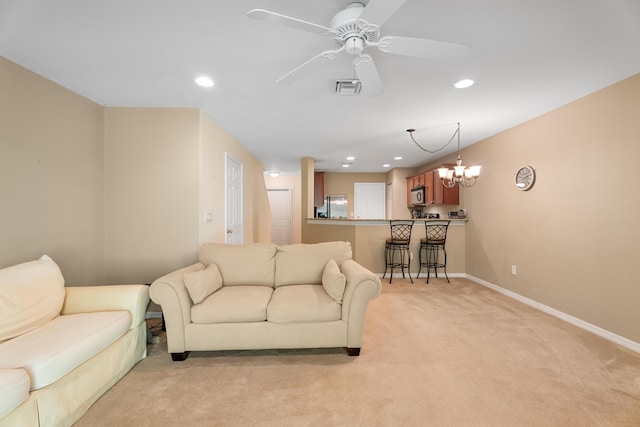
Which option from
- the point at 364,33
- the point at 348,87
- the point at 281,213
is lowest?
the point at 281,213

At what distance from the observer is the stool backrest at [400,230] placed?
15.0 ft

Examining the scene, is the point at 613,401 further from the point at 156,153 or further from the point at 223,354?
the point at 156,153

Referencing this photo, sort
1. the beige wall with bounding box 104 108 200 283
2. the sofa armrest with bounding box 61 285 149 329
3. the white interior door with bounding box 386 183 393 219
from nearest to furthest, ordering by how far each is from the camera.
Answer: the sofa armrest with bounding box 61 285 149 329 < the beige wall with bounding box 104 108 200 283 < the white interior door with bounding box 386 183 393 219

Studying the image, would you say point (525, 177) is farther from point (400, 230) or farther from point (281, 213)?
point (281, 213)

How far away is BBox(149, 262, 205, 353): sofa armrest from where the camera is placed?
→ 204cm

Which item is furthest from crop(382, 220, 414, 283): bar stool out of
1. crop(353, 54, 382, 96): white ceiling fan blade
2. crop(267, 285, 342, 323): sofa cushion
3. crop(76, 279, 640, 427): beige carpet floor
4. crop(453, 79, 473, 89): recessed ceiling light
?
crop(353, 54, 382, 96): white ceiling fan blade

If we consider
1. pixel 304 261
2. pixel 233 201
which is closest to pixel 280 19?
pixel 304 261

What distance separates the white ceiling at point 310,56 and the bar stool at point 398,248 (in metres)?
1.84

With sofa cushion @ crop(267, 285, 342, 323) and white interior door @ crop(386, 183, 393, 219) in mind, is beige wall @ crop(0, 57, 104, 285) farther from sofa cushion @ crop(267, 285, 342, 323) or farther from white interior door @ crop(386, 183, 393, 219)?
white interior door @ crop(386, 183, 393, 219)

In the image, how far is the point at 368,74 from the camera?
1707mm

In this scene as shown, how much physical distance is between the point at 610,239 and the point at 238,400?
11.7 feet

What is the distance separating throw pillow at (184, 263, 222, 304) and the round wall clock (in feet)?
13.0

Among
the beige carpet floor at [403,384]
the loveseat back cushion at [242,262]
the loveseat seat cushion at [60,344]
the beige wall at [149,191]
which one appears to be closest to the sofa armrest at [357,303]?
the beige carpet floor at [403,384]

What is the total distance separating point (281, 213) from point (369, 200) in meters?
2.79
